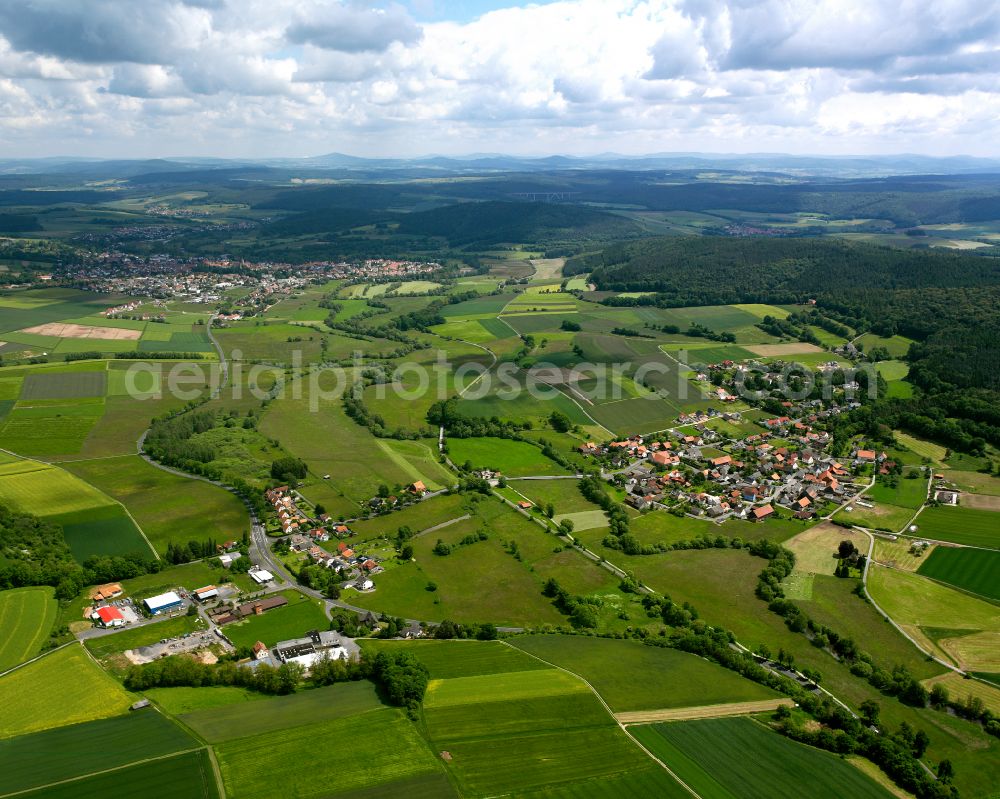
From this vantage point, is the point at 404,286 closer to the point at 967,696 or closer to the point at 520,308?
the point at 520,308

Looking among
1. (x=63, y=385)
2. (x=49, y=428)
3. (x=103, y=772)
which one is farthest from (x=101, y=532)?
(x=63, y=385)

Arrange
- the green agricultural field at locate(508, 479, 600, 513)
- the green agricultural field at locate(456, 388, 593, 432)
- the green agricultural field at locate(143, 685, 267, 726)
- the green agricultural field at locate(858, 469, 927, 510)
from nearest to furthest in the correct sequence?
the green agricultural field at locate(143, 685, 267, 726)
the green agricultural field at locate(858, 469, 927, 510)
the green agricultural field at locate(508, 479, 600, 513)
the green agricultural field at locate(456, 388, 593, 432)

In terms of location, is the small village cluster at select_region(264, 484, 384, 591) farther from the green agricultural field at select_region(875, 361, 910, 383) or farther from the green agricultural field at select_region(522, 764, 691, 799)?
the green agricultural field at select_region(875, 361, 910, 383)

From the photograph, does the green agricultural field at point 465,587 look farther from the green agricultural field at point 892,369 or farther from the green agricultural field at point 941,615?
the green agricultural field at point 892,369

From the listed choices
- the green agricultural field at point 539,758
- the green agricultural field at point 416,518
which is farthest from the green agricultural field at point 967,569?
the green agricultural field at point 416,518

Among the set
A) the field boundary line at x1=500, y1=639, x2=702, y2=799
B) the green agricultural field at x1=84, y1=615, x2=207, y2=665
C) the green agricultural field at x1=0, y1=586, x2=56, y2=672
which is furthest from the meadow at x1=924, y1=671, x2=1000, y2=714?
the green agricultural field at x1=0, y1=586, x2=56, y2=672

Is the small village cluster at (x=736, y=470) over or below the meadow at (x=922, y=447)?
below

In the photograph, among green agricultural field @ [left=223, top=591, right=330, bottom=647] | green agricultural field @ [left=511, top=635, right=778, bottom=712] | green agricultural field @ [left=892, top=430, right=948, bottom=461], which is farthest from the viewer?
green agricultural field @ [left=892, top=430, right=948, bottom=461]
